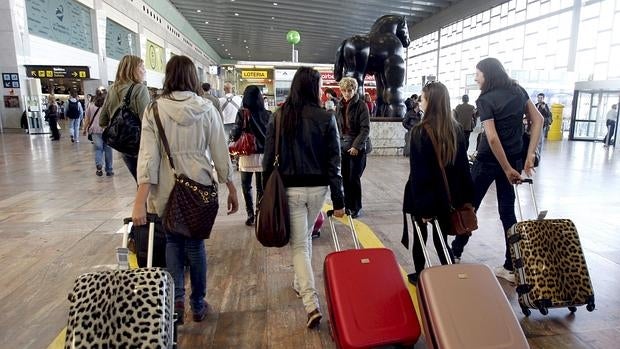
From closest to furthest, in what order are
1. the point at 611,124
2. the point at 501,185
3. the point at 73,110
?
the point at 501,185, the point at 73,110, the point at 611,124

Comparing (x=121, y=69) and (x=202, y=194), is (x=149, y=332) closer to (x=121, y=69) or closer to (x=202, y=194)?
(x=202, y=194)

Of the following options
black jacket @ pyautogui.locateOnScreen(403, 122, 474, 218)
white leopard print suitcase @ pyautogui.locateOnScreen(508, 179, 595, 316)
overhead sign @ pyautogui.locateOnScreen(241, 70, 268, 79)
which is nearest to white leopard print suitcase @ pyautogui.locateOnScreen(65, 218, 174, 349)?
black jacket @ pyautogui.locateOnScreen(403, 122, 474, 218)

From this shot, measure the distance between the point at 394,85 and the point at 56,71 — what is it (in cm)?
1218

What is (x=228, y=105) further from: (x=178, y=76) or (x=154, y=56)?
(x=154, y=56)

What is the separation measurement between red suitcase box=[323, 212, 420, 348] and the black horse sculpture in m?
7.24

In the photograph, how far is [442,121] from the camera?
245 centimetres

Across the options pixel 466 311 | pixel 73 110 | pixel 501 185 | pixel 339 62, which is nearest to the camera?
pixel 466 311

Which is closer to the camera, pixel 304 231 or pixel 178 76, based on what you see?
pixel 178 76

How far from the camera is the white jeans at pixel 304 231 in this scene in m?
2.33

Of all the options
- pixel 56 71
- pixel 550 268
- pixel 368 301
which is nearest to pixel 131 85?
pixel 368 301

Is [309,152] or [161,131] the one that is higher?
[161,131]

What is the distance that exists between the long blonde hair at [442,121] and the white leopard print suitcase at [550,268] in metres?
0.63

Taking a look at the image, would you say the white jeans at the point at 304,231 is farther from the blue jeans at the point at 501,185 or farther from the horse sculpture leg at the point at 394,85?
the horse sculpture leg at the point at 394,85

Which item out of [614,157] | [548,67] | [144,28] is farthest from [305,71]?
[144,28]
